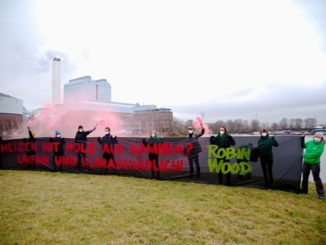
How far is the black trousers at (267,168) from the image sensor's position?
21.5 ft

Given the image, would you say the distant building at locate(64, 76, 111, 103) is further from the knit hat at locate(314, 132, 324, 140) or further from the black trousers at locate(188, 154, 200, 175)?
the knit hat at locate(314, 132, 324, 140)

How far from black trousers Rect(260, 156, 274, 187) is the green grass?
397 mm

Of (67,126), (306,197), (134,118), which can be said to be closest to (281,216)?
(306,197)

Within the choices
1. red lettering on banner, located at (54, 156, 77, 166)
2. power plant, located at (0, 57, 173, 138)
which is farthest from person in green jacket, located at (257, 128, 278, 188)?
power plant, located at (0, 57, 173, 138)

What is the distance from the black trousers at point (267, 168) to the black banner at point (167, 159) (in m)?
0.14

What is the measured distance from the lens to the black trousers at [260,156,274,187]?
21.5 feet

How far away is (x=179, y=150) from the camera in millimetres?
8031

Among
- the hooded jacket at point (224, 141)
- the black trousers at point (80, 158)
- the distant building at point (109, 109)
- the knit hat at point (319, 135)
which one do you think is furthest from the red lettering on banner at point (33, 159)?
the distant building at point (109, 109)

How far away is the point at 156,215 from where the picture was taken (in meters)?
4.45

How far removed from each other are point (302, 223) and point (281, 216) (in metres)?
0.38

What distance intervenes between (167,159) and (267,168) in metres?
3.25

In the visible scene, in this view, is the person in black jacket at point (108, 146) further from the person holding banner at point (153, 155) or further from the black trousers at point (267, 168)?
the black trousers at point (267, 168)

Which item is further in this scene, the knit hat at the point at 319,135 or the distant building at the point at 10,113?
the distant building at the point at 10,113

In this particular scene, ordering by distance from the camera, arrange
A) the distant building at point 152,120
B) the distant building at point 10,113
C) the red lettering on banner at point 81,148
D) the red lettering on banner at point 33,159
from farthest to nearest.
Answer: the distant building at point 152,120 → the distant building at point 10,113 → the red lettering on banner at point 33,159 → the red lettering on banner at point 81,148
